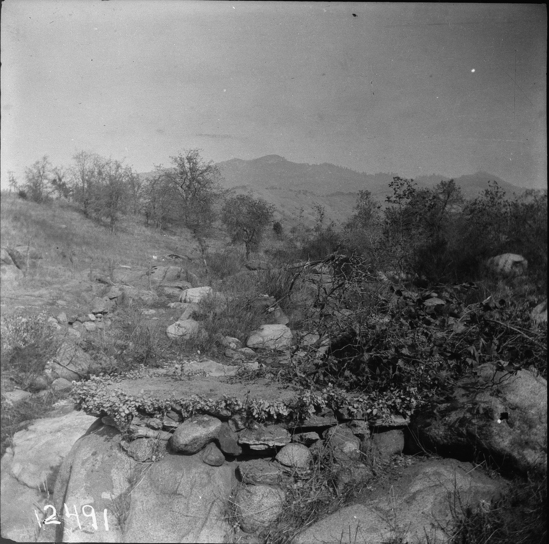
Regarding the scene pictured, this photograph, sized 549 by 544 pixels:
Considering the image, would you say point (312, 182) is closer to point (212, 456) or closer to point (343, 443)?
point (343, 443)

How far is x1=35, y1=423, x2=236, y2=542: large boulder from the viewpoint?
3.29 m

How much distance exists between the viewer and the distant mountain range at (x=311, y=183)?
4074 mm

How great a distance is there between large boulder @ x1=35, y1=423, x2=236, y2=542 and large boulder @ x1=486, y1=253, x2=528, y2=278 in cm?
298

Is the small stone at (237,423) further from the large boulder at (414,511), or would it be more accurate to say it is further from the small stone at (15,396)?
the small stone at (15,396)

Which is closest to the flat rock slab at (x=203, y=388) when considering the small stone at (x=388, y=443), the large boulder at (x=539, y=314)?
the small stone at (x=388, y=443)

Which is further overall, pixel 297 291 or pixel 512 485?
pixel 297 291

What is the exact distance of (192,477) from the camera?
3.36 m

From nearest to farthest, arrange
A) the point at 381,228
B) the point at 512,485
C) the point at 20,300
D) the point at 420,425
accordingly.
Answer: the point at 512,485 < the point at 420,425 < the point at 20,300 < the point at 381,228

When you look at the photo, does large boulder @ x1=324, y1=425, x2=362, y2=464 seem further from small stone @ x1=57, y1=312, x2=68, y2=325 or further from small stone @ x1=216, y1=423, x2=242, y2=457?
small stone @ x1=57, y1=312, x2=68, y2=325

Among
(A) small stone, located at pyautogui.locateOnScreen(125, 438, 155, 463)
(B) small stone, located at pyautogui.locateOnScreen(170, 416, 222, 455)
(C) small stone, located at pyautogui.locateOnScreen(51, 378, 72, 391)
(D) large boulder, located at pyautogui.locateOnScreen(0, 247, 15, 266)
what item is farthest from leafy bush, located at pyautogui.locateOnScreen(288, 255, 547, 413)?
(D) large boulder, located at pyautogui.locateOnScreen(0, 247, 15, 266)

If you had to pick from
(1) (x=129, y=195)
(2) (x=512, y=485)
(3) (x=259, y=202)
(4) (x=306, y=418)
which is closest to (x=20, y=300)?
(1) (x=129, y=195)

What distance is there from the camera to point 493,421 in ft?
10.8

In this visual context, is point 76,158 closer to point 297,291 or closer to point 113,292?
point 113,292

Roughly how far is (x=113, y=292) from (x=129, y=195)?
0.94 metres
